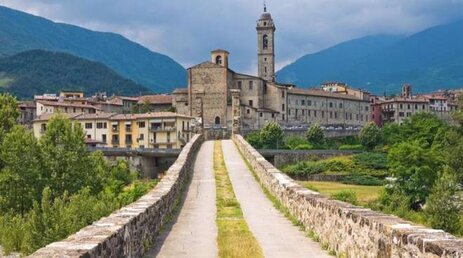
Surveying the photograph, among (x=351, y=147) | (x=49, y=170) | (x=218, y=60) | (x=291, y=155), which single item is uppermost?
(x=218, y=60)

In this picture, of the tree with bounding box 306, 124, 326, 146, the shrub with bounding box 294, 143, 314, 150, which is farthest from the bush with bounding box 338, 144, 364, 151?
the shrub with bounding box 294, 143, 314, 150

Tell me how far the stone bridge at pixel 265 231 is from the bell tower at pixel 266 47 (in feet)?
419

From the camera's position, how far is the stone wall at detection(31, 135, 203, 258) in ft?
24.2

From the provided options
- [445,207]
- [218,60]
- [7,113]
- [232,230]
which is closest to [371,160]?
[445,207]

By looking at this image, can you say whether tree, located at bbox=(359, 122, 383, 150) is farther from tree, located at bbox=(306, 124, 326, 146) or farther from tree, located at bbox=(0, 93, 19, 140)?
tree, located at bbox=(0, 93, 19, 140)

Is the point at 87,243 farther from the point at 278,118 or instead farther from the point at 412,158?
the point at 278,118

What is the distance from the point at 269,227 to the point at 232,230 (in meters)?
1.13

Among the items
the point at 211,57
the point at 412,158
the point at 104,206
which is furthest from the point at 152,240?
the point at 211,57

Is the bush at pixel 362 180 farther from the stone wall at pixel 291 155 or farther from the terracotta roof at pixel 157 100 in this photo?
the terracotta roof at pixel 157 100

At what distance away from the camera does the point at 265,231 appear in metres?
15.5

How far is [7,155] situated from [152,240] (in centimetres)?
4696

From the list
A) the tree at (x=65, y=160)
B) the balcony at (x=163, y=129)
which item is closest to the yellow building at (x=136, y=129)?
the balcony at (x=163, y=129)

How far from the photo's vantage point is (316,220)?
14172 mm

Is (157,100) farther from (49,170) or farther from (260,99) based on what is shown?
(49,170)
